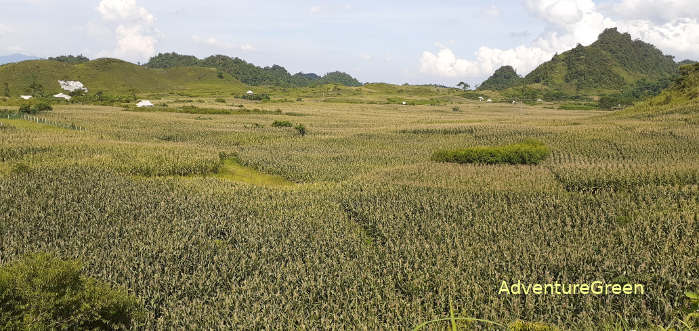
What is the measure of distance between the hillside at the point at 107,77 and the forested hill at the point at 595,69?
133106 mm

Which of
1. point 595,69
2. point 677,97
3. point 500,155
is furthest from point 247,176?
point 595,69

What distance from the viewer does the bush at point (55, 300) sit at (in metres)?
5.45

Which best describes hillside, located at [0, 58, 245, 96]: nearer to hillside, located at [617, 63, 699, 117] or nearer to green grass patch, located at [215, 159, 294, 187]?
green grass patch, located at [215, 159, 294, 187]

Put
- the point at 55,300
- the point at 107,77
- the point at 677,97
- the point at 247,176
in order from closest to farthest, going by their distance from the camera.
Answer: the point at 55,300
the point at 247,176
the point at 677,97
the point at 107,77

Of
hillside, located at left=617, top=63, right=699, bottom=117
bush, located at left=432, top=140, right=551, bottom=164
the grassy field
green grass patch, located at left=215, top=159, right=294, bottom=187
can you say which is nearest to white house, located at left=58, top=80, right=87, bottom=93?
the grassy field

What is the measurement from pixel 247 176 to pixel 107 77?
489 ft

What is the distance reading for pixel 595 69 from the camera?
540ft

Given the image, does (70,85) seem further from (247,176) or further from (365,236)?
(365,236)

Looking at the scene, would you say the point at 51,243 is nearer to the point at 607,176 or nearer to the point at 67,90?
the point at 607,176

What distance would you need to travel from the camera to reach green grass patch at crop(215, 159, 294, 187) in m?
20.1

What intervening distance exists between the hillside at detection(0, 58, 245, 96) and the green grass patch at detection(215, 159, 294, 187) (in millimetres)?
121189

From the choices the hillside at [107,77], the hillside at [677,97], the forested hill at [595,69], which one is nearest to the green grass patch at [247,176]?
the hillside at [677,97]

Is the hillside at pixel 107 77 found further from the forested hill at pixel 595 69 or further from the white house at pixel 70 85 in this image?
the forested hill at pixel 595 69

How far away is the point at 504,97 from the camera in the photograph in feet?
454
